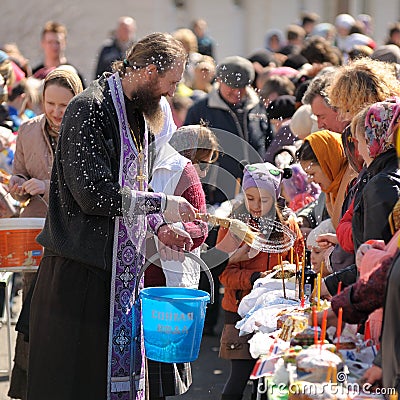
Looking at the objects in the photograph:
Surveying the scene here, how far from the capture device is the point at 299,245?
169 inches

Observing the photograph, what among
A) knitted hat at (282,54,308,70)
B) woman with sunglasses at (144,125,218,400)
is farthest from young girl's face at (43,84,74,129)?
knitted hat at (282,54,308,70)

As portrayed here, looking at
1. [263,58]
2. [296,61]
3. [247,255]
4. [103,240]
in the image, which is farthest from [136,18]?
[103,240]

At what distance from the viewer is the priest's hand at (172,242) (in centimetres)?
383

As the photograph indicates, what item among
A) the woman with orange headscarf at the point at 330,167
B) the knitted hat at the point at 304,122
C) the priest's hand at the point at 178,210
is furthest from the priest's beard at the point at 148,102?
the knitted hat at the point at 304,122

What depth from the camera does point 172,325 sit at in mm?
3680

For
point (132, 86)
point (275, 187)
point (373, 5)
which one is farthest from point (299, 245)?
point (373, 5)

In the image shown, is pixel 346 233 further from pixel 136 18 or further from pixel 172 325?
pixel 136 18

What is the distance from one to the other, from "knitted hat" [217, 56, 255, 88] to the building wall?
8.45 m

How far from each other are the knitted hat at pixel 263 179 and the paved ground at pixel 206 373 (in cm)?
150

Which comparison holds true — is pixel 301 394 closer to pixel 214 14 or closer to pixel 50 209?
pixel 50 209

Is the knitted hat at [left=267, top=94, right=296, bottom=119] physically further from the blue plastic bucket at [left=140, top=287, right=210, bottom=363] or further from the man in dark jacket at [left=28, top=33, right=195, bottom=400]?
the blue plastic bucket at [left=140, top=287, right=210, bottom=363]

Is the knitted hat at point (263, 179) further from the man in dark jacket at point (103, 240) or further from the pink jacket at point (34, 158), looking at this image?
the pink jacket at point (34, 158)

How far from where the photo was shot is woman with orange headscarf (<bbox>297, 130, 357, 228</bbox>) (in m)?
4.53

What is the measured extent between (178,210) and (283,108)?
3.55 m
